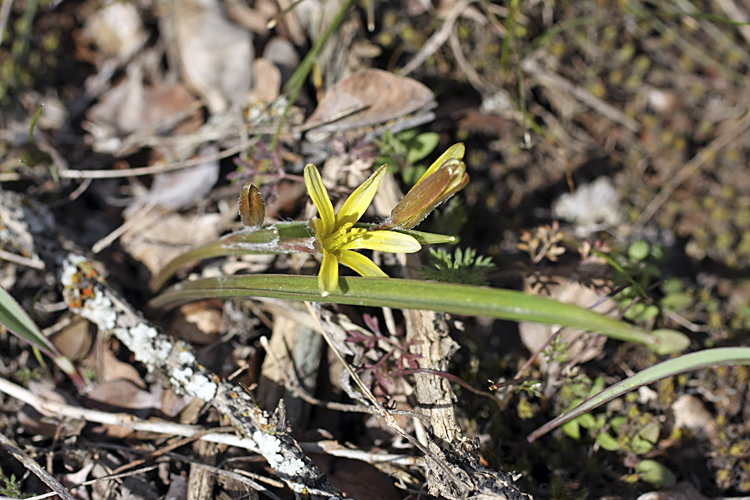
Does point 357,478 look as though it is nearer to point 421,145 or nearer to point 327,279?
point 327,279

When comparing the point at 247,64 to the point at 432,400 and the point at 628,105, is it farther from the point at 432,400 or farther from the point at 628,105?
the point at 628,105

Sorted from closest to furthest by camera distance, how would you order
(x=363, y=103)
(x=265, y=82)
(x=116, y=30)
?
(x=363, y=103) → (x=265, y=82) → (x=116, y=30)

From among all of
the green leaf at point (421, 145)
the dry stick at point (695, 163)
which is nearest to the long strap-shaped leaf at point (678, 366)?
the green leaf at point (421, 145)

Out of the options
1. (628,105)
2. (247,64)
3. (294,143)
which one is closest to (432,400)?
(294,143)

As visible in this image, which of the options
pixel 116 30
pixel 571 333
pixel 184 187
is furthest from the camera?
pixel 116 30

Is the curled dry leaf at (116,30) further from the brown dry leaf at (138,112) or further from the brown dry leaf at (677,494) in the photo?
the brown dry leaf at (677,494)

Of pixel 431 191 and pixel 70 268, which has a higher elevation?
pixel 431 191

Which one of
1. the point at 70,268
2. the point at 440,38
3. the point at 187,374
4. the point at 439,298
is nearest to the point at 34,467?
the point at 187,374
